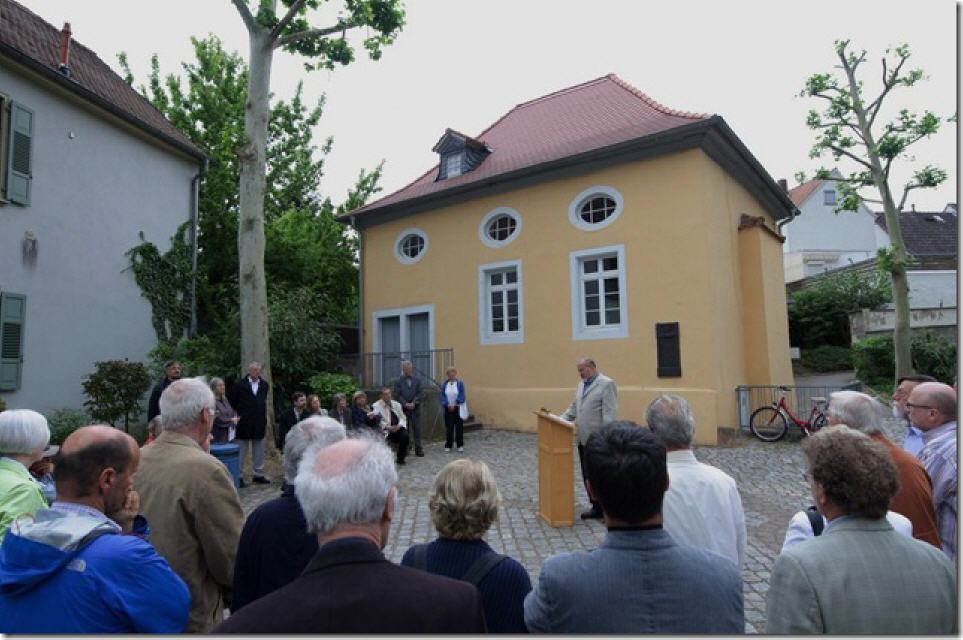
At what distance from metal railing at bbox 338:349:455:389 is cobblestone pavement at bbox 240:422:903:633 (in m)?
2.88

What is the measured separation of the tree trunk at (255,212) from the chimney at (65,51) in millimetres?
4075

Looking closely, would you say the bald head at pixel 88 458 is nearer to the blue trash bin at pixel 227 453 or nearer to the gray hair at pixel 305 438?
the gray hair at pixel 305 438

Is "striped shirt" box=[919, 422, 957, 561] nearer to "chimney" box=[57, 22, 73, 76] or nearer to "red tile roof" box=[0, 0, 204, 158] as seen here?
"red tile roof" box=[0, 0, 204, 158]

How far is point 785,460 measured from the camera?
9.83 m

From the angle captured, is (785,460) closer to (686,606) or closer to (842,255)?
(686,606)

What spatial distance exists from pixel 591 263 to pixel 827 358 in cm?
1370

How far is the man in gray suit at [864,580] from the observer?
1706mm

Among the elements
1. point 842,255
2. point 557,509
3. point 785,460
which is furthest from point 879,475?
point 842,255

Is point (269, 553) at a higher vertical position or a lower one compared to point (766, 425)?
higher

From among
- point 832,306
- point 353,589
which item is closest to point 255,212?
point 353,589

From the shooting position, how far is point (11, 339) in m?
9.95

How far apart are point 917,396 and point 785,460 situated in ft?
23.4

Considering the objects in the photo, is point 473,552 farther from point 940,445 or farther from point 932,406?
point 932,406

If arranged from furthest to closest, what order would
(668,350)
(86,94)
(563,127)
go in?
(563,127) → (668,350) → (86,94)
